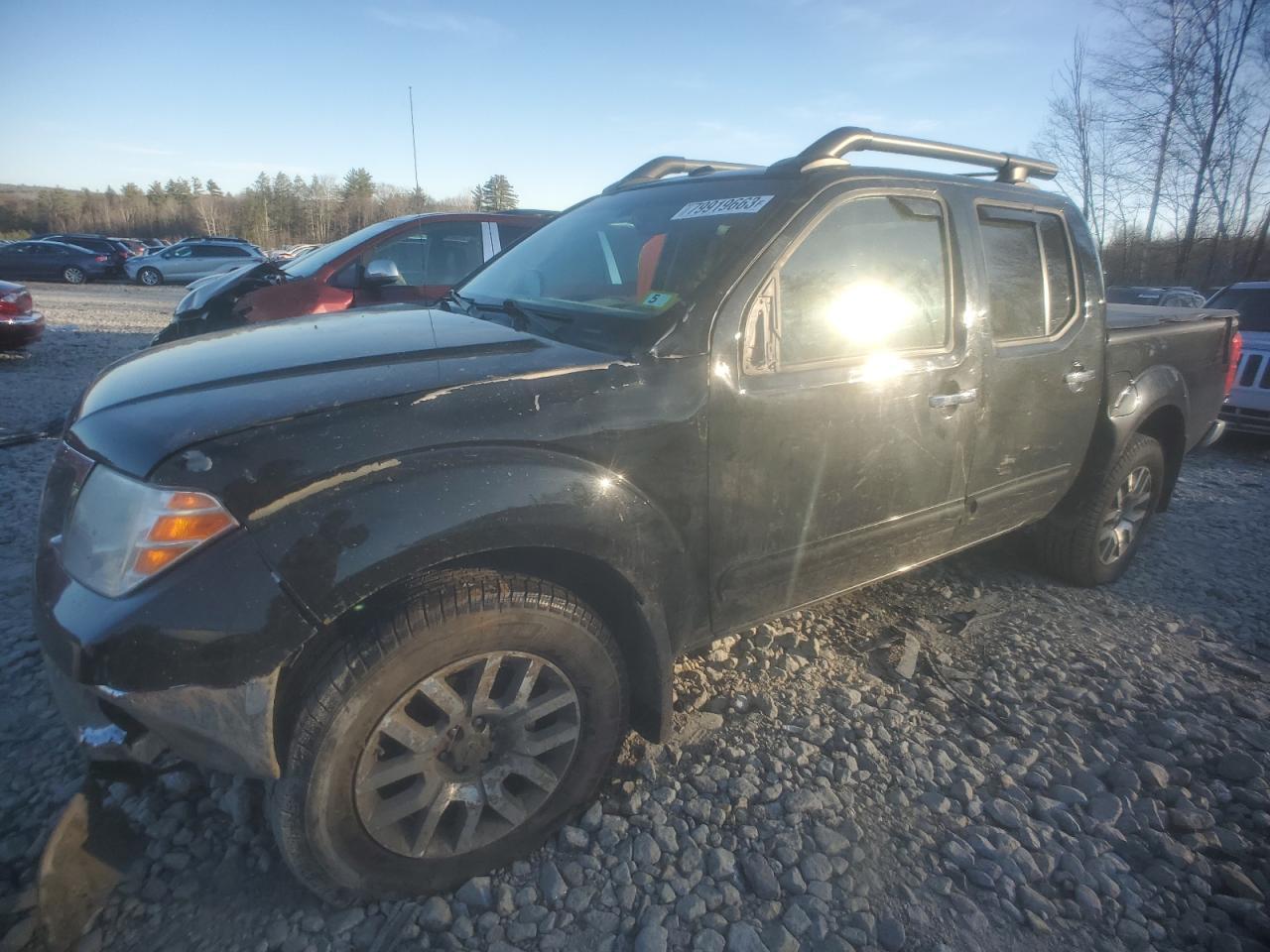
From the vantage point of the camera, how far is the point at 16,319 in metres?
8.66

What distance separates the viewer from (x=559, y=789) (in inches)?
79.4

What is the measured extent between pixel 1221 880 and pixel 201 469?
2829 millimetres

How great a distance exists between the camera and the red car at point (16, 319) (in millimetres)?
8562

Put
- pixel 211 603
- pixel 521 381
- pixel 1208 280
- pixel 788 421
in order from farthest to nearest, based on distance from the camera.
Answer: pixel 1208 280
pixel 788 421
pixel 521 381
pixel 211 603

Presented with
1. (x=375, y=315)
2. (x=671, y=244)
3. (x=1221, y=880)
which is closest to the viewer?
(x=1221, y=880)

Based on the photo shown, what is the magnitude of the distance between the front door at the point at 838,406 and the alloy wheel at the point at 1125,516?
4.51 feet

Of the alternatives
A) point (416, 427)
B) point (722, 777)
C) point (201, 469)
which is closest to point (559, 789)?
point (722, 777)

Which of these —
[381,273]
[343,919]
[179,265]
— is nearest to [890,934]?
[343,919]

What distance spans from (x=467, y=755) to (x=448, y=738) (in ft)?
0.24

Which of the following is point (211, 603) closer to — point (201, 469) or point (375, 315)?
point (201, 469)

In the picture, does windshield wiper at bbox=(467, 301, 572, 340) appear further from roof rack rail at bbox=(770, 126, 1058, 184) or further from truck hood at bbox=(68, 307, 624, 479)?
roof rack rail at bbox=(770, 126, 1058, 184)

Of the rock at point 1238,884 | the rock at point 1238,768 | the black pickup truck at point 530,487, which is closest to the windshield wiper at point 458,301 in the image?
the black pickup truck at point 530,487

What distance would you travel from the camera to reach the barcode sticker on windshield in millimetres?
2367

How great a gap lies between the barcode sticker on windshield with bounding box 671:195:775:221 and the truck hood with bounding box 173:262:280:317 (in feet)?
17.0
